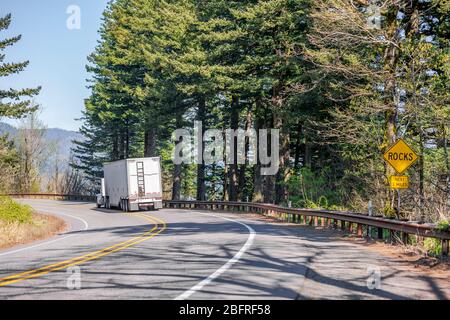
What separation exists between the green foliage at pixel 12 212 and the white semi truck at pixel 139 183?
11.8 m

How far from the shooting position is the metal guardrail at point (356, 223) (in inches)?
539

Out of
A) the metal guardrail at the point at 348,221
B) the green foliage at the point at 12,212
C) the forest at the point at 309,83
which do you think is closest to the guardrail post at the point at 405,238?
the metal guardrail at the point at 348,221

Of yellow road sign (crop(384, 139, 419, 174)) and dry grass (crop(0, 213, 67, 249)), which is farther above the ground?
yellow road sign (crop(384, 139, 419, 174))

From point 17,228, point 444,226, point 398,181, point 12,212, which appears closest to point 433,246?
point 398,181

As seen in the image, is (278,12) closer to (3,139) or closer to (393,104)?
(393,104)

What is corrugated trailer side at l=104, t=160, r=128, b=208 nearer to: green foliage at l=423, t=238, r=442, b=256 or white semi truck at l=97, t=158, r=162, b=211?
white semi truck at l=97, t=158, r=162, b=211

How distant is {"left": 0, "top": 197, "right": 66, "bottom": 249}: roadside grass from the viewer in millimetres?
21462

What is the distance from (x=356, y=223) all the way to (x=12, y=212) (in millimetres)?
16070

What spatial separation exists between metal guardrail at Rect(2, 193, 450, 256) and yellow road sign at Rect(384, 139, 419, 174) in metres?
1.63

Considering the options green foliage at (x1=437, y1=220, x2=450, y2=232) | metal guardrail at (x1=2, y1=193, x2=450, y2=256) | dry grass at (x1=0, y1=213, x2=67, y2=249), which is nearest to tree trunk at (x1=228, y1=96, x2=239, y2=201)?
metal guardrail at (x1=2, y1=193, x2=450, y2=256)

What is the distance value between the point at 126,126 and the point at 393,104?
4674 cm

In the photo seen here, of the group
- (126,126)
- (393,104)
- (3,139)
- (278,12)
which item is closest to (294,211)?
(393,104)

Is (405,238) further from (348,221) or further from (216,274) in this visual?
(216,274)

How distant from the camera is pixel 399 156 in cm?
1620
